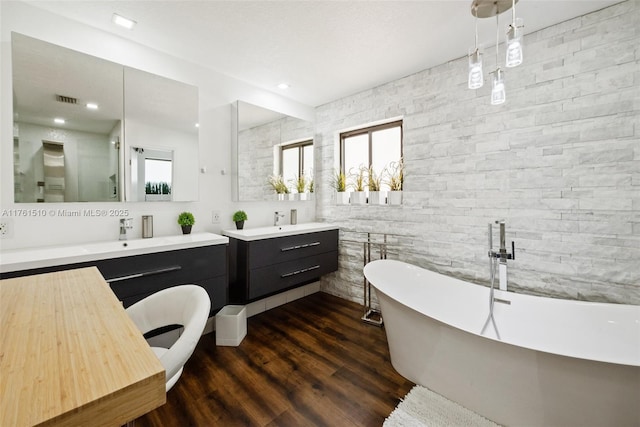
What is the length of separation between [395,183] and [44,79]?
292cm

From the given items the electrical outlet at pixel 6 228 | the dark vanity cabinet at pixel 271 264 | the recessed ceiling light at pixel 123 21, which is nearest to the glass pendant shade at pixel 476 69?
the dark vanity cabinet at pixel 271 264

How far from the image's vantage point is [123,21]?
1889 millimetres

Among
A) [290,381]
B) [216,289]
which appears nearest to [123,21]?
[216,289]

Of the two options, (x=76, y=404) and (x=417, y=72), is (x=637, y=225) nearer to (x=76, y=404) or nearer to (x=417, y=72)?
(x=417, y=72)

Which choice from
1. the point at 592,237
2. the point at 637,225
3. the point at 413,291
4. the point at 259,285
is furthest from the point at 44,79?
the point at 637,225

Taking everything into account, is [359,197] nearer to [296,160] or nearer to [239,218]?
[296,160]

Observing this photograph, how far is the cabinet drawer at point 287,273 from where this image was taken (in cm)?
247

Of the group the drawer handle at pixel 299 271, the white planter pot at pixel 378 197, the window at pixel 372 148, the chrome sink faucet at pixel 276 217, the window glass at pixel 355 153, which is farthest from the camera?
the window glass at pixel 355 153

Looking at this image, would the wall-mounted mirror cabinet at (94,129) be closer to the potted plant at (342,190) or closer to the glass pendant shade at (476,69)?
the potted plant at (342,190)

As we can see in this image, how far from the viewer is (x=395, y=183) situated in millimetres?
2859

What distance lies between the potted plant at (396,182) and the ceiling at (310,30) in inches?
37.2

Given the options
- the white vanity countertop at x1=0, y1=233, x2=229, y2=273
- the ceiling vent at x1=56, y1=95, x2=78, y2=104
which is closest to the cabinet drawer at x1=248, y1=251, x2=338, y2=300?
the white vanity countertop at x1=0, y1=233, x2=229, y2=273

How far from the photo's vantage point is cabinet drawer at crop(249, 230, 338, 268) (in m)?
2.46

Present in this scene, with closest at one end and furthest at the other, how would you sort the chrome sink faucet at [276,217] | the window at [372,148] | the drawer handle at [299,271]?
the drawer handle at [299,271] < the window at [372,148] < the chrome sink faucet at [276,217]
